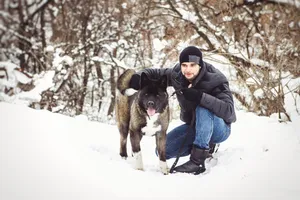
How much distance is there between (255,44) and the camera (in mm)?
7695

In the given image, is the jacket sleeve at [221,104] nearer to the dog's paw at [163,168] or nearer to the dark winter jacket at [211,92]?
the dark winter jacket at [211,92]

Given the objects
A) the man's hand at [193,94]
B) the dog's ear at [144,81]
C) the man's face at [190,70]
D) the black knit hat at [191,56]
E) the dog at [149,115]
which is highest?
the black knit hat at [191,56]

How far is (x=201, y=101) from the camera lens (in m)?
3.23

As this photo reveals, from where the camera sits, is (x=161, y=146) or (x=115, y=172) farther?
(x=161, y=146)

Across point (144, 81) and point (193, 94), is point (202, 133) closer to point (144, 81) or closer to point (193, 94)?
point (193, 94)

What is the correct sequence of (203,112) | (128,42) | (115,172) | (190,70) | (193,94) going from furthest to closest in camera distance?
(128,42) < (190,70) < (203,112) < (193,94) < (115,172)

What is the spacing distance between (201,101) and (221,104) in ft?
0.78

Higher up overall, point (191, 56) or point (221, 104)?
→ point (191, 56)

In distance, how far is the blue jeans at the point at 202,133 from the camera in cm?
331

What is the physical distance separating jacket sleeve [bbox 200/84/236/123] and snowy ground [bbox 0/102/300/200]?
493 millimetres

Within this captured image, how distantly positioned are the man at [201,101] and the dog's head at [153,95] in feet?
0.68

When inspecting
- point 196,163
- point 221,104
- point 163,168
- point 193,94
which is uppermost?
point 193,94

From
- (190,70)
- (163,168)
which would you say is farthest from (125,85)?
(163,168)

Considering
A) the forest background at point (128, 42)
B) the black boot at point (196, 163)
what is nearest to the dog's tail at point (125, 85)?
the black boot at point (196, 163)
